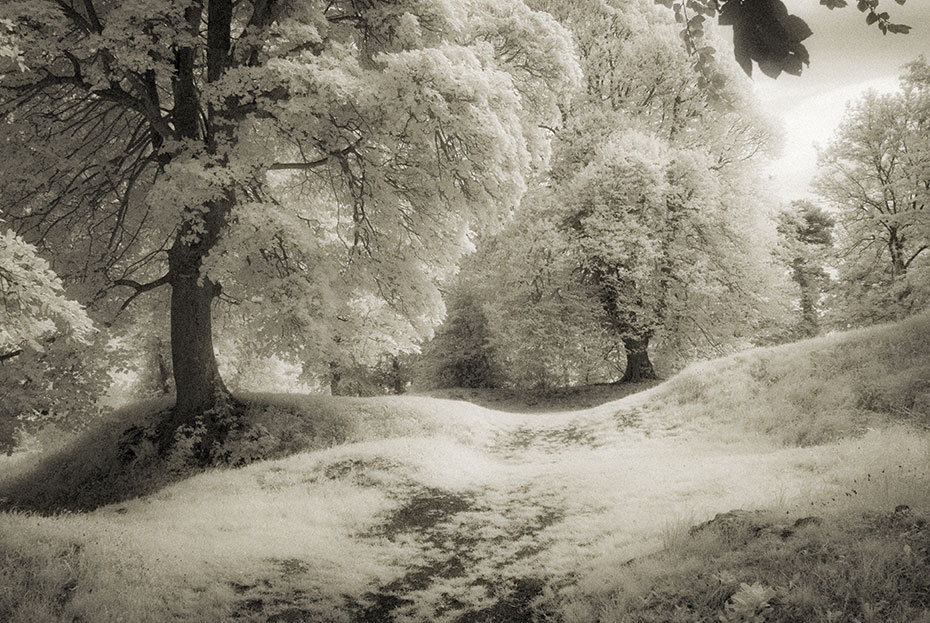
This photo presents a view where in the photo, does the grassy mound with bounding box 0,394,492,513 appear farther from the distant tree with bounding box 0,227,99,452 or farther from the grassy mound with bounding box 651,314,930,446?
the grassy mound with bounding box 651,314,930,446

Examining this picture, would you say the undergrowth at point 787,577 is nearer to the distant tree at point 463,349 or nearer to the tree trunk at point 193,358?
the tree trunk at point 193,358

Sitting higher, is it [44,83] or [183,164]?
[44,83]

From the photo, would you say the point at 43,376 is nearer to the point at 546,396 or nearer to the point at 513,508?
the point at 513,508

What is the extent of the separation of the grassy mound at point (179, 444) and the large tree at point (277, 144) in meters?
0.87

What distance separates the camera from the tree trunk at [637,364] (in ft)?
67.5

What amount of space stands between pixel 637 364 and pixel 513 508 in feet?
48.1

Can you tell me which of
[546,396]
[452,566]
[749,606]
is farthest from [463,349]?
[749,606]

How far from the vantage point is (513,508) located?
24.5ft

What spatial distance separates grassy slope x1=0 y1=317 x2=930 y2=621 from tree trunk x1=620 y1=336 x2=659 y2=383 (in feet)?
24.0

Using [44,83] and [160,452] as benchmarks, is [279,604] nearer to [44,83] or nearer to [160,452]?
[160,452]

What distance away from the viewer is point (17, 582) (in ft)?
13.0

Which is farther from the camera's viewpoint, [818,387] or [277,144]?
[277,144]

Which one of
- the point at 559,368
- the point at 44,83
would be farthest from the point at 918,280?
the point at 44,83

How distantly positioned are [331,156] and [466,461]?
6448 mm
